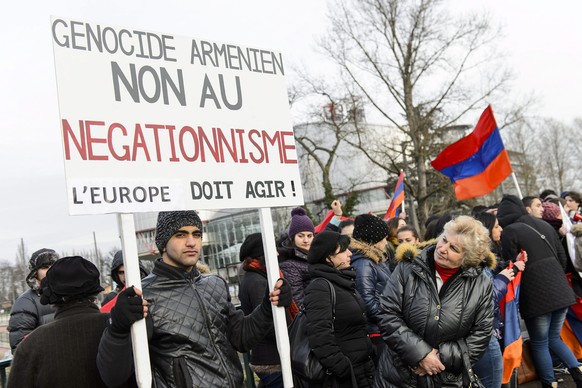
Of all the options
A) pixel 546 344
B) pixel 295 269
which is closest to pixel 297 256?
pixel 295 269

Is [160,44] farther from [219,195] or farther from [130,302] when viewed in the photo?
[130,302]

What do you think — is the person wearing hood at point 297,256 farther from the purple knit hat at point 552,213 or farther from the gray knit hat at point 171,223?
the purple knit hat at point 552,213

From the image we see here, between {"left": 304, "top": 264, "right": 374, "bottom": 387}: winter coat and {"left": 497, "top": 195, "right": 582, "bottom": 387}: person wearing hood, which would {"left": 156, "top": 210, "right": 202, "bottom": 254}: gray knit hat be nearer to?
{"left": 304, "top": 264, "right": 374, "bottom": 387}: winter coat

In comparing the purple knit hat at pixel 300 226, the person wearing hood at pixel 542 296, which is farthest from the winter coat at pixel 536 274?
the purple knit hat at pixel 300 226

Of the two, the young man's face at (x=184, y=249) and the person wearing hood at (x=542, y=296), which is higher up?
the young man's face at (x=184, y=249)

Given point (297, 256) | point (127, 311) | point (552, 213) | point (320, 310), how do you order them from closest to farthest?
point (127, 311) < point (320, 310) < point (297, 256) < point (552, 213)

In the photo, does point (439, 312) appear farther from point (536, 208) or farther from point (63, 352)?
point (536, 208)

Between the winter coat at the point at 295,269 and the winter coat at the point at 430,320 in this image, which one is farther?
the winter coat at the point at 295,269

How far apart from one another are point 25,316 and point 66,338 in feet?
7.45

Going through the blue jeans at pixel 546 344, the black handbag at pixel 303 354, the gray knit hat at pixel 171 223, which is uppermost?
the gray knit hat at pixel 171 223

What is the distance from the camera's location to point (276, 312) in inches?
127

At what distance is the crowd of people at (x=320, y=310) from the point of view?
9.50 ft

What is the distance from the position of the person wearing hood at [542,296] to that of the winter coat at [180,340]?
4082 mm

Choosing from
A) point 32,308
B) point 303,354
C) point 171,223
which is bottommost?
point 303,354
